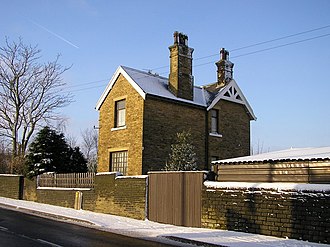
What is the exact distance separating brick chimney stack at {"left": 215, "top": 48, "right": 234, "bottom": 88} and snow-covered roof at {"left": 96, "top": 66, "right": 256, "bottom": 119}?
3.12 feet

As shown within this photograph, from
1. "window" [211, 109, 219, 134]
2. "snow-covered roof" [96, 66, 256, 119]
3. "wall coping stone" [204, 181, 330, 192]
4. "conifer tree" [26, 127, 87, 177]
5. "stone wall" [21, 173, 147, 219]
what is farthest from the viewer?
"window" [211, 109, 219, 134]

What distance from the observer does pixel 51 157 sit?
2709cm

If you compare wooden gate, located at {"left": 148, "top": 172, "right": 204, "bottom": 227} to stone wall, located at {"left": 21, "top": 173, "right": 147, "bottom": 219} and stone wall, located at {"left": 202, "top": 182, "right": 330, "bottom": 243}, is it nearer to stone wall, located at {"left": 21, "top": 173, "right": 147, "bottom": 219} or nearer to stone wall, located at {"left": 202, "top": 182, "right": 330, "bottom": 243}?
stone wall, located at {"left": 202, "top": 182, "right": 330, "bottom": 243}

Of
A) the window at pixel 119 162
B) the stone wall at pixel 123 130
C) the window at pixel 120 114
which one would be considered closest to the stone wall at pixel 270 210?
the stone wall at pixel 123 130

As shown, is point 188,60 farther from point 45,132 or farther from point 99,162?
Result: point 45,132

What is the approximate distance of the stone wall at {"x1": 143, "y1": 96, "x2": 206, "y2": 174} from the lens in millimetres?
22859

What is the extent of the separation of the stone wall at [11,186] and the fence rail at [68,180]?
101 inches

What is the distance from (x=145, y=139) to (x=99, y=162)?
15.0ft

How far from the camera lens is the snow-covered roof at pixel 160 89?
937 inches

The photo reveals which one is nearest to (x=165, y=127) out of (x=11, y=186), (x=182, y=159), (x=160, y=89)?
(x=160, y=89)

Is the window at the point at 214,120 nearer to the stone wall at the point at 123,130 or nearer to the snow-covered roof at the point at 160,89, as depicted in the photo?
the snow-covered roof at the point at 160,89

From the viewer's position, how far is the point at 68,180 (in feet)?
76.2

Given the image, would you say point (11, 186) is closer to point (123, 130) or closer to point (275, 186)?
point (123, 130)

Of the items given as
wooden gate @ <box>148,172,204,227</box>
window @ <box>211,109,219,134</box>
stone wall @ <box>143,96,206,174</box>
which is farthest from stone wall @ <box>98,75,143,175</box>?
window @ <box>211,109,219,134</box>
